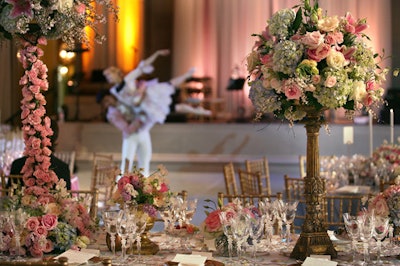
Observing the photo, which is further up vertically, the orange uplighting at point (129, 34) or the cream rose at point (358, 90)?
the orange uplighting at point (129, 34)

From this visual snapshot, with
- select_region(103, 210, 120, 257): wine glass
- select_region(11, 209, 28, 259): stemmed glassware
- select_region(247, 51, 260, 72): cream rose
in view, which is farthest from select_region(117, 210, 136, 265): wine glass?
select_region(247, 51, 260, 72): cream rose

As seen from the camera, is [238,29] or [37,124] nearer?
[37,124]

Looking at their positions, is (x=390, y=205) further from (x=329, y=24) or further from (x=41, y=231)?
(x=41, y=231)

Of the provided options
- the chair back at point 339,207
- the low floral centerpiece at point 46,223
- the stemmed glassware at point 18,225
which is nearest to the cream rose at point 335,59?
the chair back at point 339,207

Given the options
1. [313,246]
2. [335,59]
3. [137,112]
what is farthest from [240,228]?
[137,112]

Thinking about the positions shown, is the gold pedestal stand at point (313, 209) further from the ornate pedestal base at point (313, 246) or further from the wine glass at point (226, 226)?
the wine glass at point (226, 226)

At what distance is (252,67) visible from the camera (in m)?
4.02

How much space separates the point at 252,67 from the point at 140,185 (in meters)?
0.82

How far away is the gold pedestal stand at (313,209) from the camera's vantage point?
4047 mm

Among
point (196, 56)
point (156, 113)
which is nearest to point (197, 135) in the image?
point (156, 113)

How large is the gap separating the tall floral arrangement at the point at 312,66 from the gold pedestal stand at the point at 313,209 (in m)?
0.17

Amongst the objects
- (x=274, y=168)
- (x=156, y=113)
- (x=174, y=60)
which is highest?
(x=174, y=60)

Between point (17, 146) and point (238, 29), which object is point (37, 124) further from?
point (238, 29)

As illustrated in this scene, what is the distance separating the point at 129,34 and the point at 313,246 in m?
14.8
